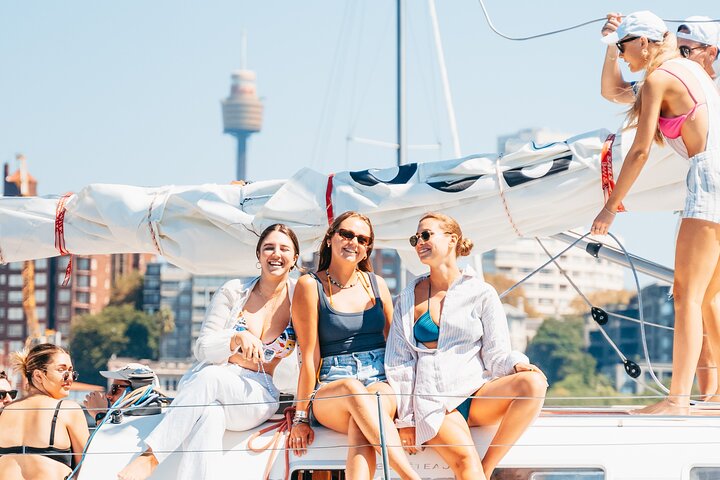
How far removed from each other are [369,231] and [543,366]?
99165 millimetres

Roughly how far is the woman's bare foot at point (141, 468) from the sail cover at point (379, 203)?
6.24 feet

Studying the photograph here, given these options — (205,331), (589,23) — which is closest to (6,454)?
(205,331)

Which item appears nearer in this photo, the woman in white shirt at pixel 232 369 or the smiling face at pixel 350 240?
the woman in white shirt at pixel 232 369

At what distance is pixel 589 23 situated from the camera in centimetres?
641

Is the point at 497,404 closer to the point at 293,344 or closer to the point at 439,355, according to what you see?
the point at 439,355

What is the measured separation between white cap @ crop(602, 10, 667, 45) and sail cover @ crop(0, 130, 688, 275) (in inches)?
40.7

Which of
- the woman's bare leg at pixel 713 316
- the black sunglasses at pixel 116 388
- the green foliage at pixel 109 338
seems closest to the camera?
the woman's bare leg at pixel 713 316

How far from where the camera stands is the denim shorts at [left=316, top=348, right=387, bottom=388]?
5066 mm

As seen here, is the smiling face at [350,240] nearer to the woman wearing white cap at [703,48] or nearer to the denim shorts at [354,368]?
the denim shorts at [354,368]

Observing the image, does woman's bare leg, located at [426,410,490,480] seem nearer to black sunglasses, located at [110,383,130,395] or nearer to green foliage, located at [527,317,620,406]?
black sunglasses, located at [110,383,130,395]

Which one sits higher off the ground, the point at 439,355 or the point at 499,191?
the point at 499,191

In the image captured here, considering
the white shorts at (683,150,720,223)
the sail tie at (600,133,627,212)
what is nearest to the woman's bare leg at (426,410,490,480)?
the white shorts at (683,150,720,223)

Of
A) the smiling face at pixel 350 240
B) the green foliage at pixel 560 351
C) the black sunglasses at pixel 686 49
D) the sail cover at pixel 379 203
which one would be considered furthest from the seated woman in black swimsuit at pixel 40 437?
the green foliage at pixel 560 351

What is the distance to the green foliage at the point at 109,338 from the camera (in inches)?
3489
